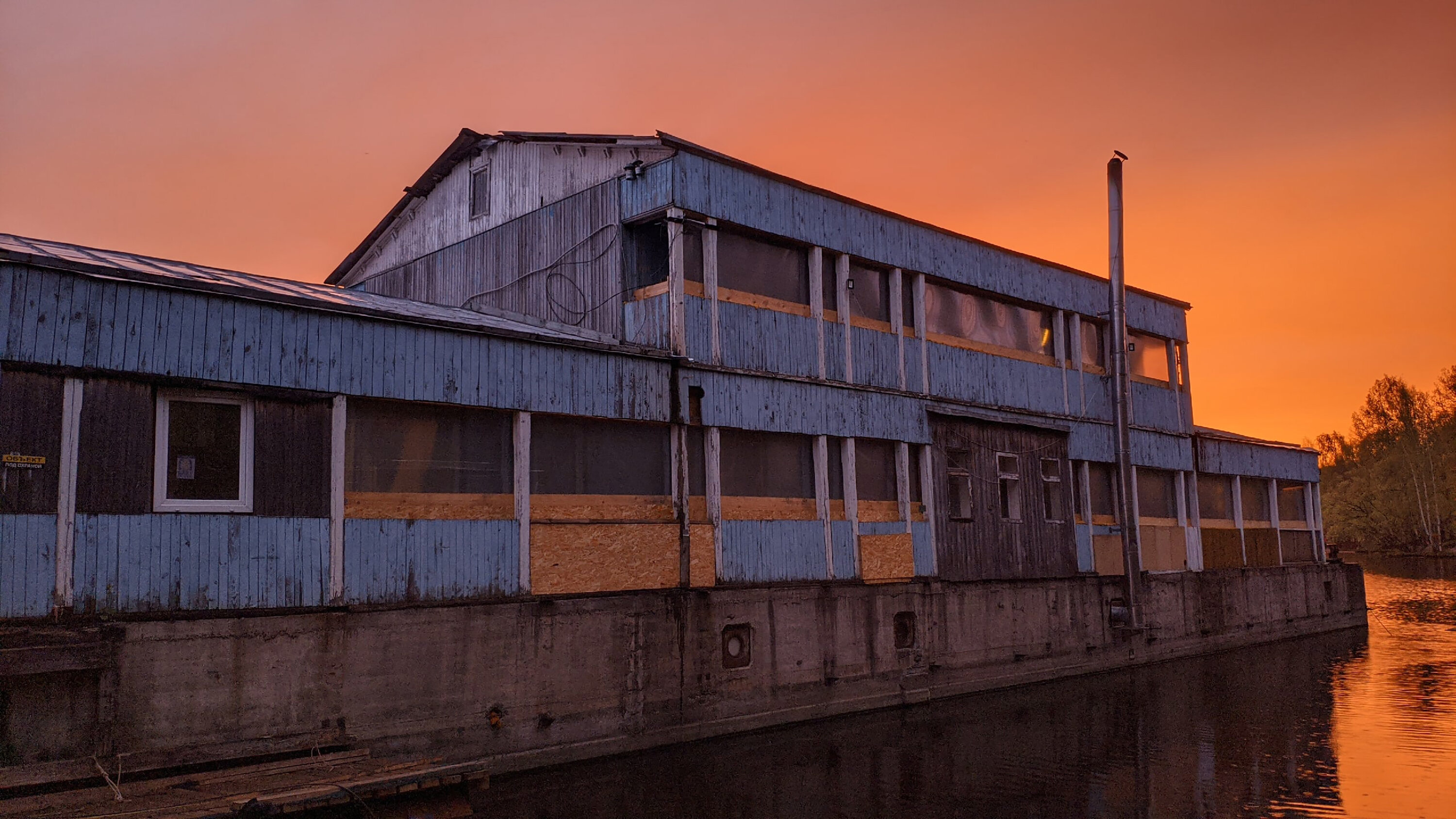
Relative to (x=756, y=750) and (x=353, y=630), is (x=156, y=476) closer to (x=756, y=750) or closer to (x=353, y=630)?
(x=353, y=630)

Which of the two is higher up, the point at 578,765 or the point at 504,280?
the point at 504,280

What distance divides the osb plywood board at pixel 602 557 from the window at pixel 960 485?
800cm

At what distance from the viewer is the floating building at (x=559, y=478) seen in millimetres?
11156

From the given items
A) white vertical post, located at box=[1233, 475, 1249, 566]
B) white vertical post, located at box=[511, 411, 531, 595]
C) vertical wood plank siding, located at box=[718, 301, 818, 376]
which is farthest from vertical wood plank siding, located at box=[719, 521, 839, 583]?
white vertical post, located at box=[1233, 475, 1249, 566]

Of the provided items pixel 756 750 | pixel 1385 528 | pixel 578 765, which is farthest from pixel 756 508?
pixel 1385 528

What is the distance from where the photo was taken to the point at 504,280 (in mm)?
21172

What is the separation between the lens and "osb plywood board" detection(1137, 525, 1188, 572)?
92.3 feet

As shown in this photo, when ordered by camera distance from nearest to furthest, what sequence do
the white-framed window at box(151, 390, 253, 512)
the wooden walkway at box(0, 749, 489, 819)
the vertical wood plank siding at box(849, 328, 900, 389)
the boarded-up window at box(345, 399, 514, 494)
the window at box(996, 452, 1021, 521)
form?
the wooden walkway at box(0, 749, 489, 819), the white-framed window at box(151, 390, 253, 512), the boarded-up window at box(345, 399, 514, 494), the vertical wood plank siding at box(849, 328, 900, 389), the window at box(996, 452, 1021, 521)

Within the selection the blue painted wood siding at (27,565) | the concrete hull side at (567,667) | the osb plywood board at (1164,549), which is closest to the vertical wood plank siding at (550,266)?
the concrete hull side at (567,667)

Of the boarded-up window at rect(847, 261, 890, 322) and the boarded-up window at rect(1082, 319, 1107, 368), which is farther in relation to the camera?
the boarded-up window at rect(1082, 319, 1107, 368)

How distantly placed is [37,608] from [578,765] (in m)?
6.89

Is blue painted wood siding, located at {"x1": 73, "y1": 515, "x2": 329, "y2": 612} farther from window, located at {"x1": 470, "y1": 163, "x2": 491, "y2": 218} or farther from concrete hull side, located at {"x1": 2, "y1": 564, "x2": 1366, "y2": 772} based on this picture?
window, located at {"x1": 470, "y1": 163, "x2": 491, "y2": 218}

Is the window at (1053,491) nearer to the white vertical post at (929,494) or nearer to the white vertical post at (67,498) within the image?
the white vertical post at (929,494)

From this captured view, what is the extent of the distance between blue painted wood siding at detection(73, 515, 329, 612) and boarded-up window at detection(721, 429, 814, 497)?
24.3ft
